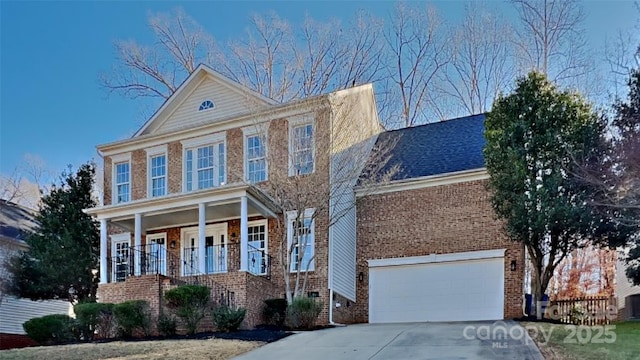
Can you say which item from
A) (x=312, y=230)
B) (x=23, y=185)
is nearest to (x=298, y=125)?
(x=312, y=230)

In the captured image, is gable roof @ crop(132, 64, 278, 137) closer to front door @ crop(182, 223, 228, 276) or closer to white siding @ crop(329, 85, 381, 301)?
white siding @ crop(329, 85, 381, 301)

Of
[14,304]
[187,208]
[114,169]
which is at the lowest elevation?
[14,304]

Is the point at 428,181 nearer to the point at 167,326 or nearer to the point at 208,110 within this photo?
the point at 208,110

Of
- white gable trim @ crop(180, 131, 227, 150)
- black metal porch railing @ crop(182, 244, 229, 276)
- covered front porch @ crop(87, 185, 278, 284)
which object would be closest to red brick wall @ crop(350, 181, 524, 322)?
covered front porch @ crop(87, 185, 278, 284)

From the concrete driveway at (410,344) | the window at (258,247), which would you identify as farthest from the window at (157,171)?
the concrete driveway at (410,344)

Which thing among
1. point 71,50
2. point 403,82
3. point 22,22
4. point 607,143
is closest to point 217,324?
point 71,50

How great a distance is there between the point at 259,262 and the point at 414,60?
1657 cm

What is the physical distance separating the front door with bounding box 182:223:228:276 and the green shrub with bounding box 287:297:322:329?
3.84 m

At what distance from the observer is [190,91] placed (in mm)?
21078

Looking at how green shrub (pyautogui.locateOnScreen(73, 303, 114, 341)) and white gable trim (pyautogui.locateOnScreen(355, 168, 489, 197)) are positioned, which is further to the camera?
white gable trim (pyautogui.locateOnScreen(355, 168, 489, 197))

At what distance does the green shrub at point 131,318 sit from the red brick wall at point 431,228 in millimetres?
5689

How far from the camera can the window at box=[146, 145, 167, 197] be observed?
813 inches

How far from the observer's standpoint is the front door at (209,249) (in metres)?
19.2

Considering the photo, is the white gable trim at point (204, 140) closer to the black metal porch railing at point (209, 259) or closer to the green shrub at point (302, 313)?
the black metal porch railing at point (209, 259)
